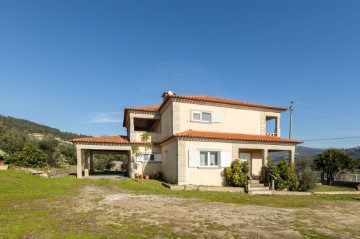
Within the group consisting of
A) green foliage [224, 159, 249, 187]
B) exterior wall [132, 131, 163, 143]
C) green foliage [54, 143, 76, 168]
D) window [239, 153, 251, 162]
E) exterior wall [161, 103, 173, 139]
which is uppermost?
exterior wall [161, 103, 173, 139]

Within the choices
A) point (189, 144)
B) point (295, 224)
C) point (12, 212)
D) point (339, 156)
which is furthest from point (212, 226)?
point (339, 156)

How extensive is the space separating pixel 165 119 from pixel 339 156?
22197 mm

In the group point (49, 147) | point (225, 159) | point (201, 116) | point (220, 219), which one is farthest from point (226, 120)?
point (49, 147)

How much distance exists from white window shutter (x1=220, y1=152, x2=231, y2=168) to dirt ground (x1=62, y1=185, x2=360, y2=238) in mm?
8084

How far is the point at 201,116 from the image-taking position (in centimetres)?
2189

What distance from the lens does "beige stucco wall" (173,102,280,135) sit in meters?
21.2

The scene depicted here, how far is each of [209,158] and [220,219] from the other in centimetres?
1067

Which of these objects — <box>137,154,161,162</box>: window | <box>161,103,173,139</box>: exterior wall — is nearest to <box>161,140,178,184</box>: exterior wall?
<box>137,154,161,162</box>: window

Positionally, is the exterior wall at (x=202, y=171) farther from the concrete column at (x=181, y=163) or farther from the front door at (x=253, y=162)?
the front door at (x=253, y=162)

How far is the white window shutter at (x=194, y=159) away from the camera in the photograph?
18891 mm

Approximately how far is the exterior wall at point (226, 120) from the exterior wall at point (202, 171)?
97.6 inches

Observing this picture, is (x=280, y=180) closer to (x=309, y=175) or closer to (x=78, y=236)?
(x=309, y=175)

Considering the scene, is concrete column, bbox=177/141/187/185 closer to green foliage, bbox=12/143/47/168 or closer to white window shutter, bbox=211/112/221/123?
white window shutter, bbox=211/112/221/123

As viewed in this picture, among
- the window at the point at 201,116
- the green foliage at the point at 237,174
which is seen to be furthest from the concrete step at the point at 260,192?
the window at the point at 201,116
